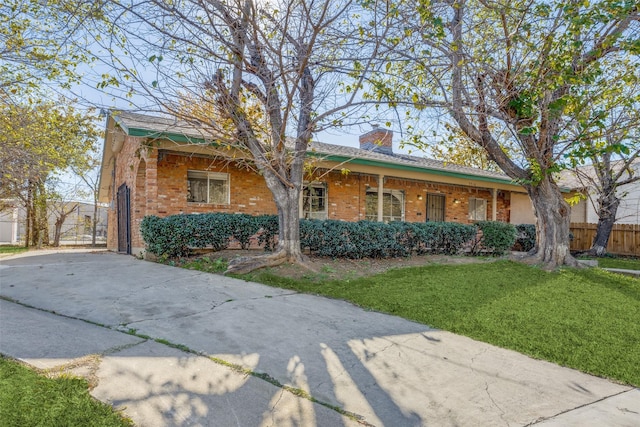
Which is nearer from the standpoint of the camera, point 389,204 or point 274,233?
point 274,233

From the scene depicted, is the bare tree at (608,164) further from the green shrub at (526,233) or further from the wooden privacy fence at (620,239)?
the green shrub at (526,233)

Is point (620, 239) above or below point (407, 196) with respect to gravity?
below

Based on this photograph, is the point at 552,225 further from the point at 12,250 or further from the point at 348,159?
the point at 12,250

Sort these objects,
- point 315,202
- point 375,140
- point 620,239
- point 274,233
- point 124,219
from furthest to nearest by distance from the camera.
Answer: point 620,239, point 375,140, point 315,202, point 124,219, point 274,233

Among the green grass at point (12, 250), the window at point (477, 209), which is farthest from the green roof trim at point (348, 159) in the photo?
the green grass at point (12, 250)

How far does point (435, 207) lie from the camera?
1579cm

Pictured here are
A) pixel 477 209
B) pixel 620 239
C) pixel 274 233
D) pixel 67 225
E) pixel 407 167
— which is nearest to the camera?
pixel 274 233

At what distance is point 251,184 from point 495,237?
7.56 meters

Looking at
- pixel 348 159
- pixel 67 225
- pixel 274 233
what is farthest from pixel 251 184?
pixel 67 225

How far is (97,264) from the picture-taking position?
816 cm

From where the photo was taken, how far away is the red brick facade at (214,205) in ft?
32.4

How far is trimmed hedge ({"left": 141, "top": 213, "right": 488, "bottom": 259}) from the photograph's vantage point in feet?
27.2

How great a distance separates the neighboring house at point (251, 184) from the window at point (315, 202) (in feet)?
0.11

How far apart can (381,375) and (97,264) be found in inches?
286
